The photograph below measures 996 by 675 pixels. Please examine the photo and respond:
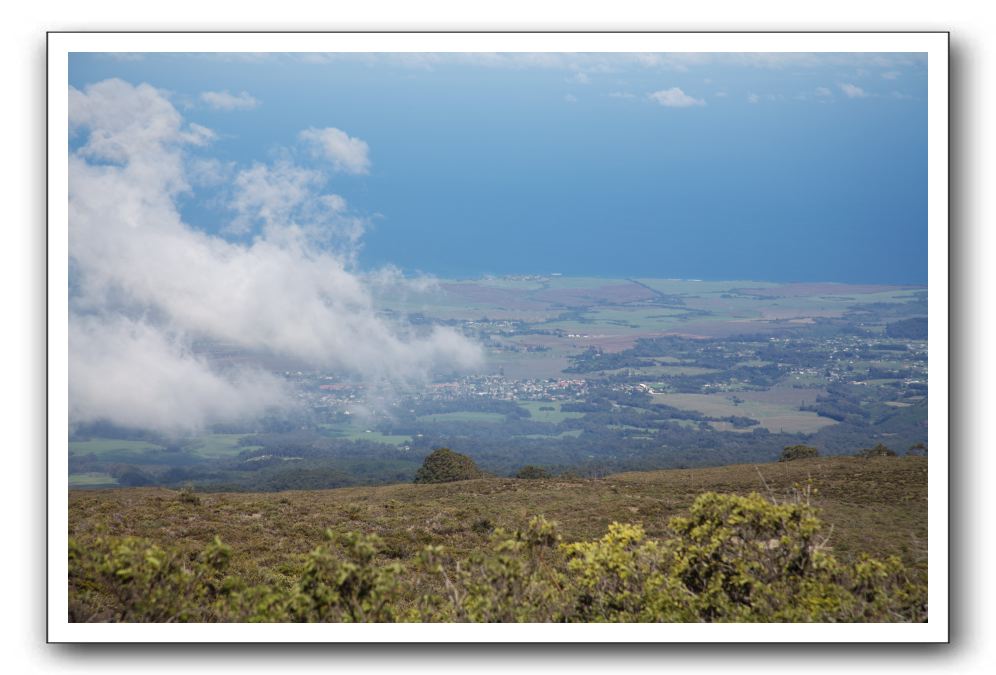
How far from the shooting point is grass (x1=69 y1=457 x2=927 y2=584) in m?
8.59

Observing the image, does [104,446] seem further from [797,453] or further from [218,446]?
[797,453]

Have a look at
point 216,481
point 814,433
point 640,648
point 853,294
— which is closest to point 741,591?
point 640,648

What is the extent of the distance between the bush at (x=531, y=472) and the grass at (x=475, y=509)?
884 mm

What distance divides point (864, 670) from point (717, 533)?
1.46m

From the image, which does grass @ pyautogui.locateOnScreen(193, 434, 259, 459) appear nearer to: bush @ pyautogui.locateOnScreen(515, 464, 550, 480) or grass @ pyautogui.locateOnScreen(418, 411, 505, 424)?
grass @ pyautogui.locateOnScreen(418, 411, 505, 424)

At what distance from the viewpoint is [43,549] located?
6.07m

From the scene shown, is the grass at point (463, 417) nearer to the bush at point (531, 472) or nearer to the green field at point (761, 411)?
the green field at point (761, 411)

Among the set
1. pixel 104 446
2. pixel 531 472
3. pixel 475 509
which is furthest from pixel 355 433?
pixel 531 472

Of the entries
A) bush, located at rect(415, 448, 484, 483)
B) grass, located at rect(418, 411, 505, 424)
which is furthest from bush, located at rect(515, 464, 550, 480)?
grass, located at rect(418, 411, 505, 424)

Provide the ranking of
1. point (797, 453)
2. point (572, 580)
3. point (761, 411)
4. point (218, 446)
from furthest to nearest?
1. point (797, 453)
2. point (761, 411)
3. point (218, 446)
4. point (572, 580)

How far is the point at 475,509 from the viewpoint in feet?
40.3

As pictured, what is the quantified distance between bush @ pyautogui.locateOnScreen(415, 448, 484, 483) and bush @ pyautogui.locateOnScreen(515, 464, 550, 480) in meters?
1.05

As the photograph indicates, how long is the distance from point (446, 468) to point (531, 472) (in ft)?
6.56
